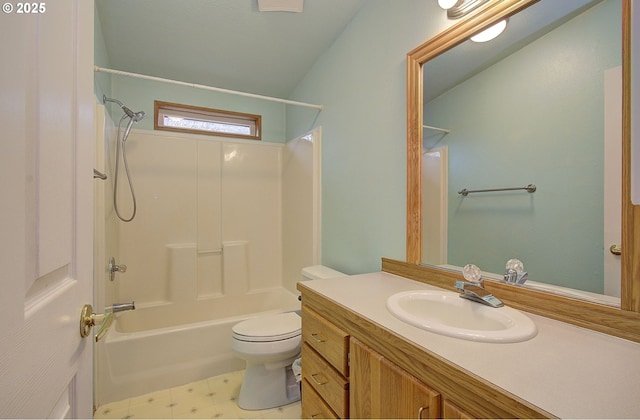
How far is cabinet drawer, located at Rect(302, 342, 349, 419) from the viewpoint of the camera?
3.10ft

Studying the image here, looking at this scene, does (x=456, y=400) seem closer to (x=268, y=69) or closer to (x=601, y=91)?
→ (x=601, y=91)

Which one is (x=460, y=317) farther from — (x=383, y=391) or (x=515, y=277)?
(x=383, y=391)

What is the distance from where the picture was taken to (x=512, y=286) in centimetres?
94

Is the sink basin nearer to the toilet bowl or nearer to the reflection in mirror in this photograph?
the reflection in mirror

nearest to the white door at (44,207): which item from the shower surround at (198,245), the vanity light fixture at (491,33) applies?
the vanity light fixture at (491,33)

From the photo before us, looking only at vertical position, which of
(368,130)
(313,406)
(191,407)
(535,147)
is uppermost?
(368,130)

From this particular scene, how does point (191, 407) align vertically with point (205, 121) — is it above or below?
below

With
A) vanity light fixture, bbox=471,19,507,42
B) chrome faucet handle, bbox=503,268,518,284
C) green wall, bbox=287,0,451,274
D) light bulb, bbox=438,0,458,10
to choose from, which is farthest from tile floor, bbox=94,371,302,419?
light bulb, bbox=438,0,458,10

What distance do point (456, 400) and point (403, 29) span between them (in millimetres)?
1600

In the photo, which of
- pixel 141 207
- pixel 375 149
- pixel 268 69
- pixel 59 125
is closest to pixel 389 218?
pixel 375 149

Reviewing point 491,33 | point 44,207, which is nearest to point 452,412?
point 44,207

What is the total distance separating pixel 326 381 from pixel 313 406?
0.21m

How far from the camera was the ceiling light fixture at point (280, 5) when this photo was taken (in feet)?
5.29

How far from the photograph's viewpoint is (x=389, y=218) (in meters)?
1.53
